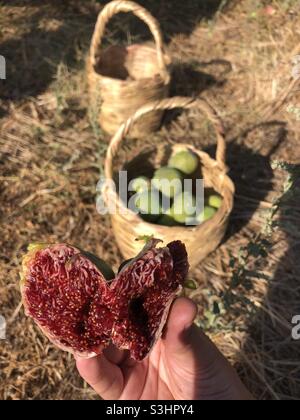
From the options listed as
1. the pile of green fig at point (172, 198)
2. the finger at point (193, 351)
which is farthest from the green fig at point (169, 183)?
the finger at point (193, 351)

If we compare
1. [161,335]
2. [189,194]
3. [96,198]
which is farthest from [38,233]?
[161,335]

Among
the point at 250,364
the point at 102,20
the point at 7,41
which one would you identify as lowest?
the point at 250,364

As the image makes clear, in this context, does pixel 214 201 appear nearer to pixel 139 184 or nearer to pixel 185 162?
pixel 185 162

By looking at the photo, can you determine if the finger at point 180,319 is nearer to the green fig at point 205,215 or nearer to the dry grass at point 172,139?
the dry grass at point 172,139

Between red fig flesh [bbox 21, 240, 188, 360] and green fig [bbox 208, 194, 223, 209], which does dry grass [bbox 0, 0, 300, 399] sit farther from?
red fig flesh [bbox 21, 240, 188, 360]

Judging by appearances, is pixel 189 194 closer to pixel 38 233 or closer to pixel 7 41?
pixel 38 233

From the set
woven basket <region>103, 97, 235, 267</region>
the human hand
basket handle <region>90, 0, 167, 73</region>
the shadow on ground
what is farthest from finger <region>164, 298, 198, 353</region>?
basket handle <region>90, 0, 167, 73</region>
